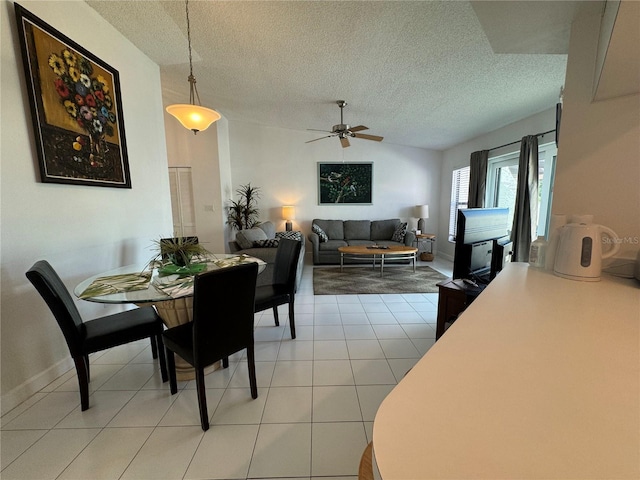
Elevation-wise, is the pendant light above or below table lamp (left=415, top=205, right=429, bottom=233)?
above

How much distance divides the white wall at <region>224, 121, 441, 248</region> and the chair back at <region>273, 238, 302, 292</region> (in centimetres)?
340

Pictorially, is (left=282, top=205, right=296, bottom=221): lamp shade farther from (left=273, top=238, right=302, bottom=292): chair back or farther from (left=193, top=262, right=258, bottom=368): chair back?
(left=193, top=262, right=258, bottom=368): chair back

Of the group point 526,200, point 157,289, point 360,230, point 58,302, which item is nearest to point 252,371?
point 157,289

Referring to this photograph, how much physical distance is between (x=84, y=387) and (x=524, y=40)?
340 cm

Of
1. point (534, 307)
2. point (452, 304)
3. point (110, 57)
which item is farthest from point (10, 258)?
point (452, 304)

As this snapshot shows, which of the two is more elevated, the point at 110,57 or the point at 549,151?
the point at 110,57

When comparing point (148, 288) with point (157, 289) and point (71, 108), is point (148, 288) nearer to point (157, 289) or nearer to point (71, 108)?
point (157, 289)

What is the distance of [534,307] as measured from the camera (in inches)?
36.2

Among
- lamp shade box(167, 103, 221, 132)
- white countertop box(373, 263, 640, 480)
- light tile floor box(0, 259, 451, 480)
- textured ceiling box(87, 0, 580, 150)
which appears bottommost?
light tile floor box(0, 259, 451, 480)

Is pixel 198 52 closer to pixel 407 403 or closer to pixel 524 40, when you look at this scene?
pixel 524 40

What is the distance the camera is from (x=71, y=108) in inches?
76.6

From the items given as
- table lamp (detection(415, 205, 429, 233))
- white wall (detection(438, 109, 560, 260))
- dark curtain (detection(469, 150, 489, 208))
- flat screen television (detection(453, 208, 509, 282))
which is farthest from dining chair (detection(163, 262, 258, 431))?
table lamp (detection(415, 205, 429, 233))

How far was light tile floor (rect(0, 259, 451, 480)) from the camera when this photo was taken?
127cm

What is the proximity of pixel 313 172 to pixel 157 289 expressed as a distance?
4.76 m
